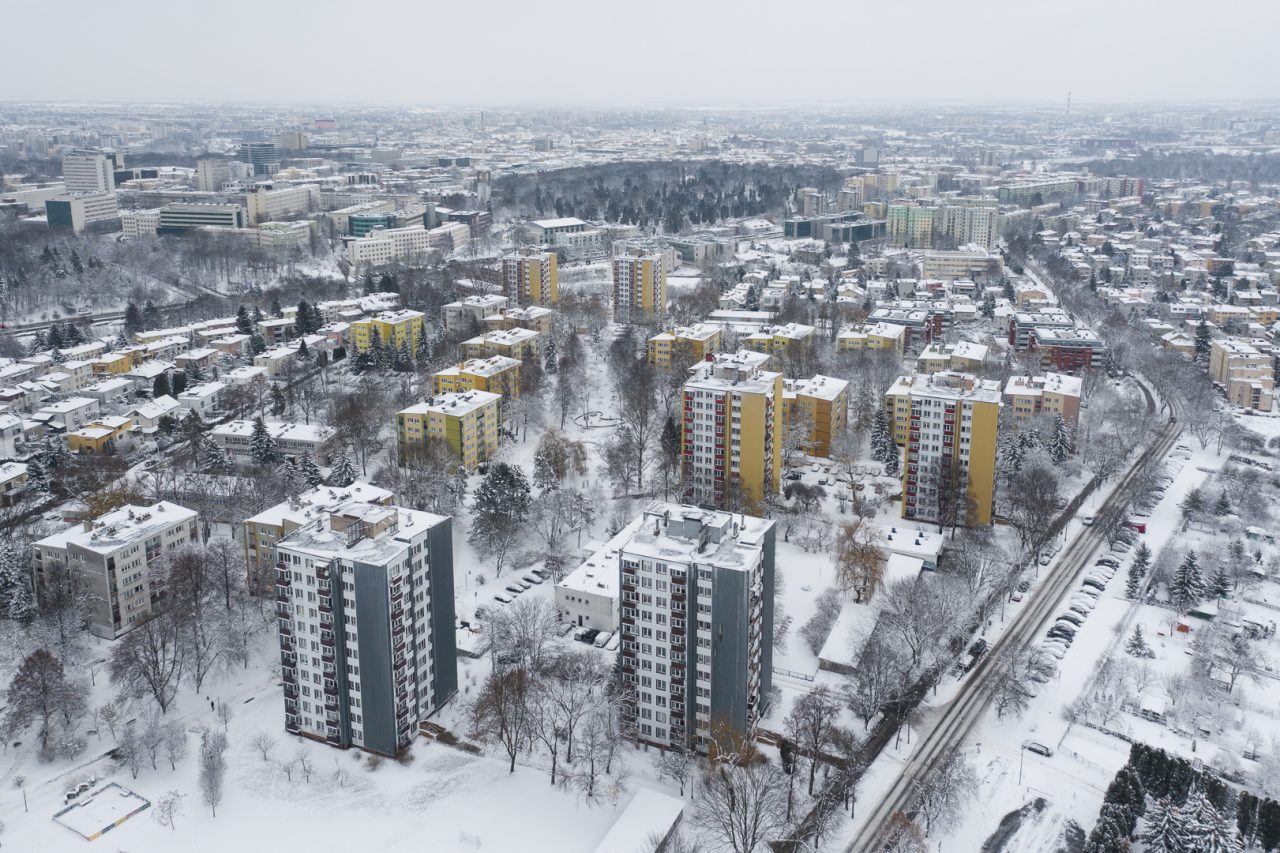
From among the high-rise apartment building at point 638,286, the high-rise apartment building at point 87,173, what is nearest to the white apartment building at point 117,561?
the high-rise apartment building at point 638,286

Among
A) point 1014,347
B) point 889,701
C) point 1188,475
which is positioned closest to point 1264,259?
point 1014,347

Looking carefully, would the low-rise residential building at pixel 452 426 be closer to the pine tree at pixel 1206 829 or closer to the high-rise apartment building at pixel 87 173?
the pine tree at pixel 1206 829

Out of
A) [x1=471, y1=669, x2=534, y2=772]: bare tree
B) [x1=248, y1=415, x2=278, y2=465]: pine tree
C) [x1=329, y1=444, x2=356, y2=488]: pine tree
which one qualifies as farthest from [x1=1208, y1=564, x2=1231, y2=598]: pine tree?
[x1=248, y1=415, x2=278, y2=465]: pine tree

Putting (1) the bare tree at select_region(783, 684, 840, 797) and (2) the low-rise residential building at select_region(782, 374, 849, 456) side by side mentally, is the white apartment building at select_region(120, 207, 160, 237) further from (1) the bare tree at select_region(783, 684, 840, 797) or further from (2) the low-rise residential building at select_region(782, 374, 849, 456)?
(1) the bare tree at select_region(783, 684, 840, 797)

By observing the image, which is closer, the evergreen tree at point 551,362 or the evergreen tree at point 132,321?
the evergreen tree at point 551,362

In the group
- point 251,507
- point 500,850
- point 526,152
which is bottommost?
point 500,850

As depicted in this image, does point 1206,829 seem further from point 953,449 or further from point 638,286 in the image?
point 638,286

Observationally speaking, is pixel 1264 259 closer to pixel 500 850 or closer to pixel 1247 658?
pixel 1247 658
